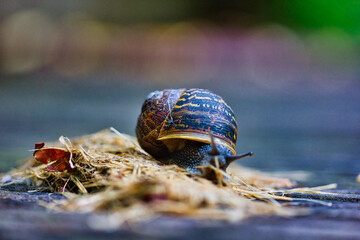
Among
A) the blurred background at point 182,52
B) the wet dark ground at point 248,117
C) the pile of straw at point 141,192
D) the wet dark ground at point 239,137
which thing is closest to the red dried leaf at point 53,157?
the pile of straw at point 141,192

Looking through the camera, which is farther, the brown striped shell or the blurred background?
the blurred background

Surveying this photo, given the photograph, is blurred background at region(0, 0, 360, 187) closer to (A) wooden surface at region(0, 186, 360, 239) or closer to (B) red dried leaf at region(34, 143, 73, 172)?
(B) red dried leaf at region(34, 143, 73, 172)

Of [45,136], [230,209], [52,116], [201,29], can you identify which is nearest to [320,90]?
[201,29]

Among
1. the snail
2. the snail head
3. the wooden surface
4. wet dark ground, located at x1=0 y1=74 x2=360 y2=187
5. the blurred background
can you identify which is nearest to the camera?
the wooden surface

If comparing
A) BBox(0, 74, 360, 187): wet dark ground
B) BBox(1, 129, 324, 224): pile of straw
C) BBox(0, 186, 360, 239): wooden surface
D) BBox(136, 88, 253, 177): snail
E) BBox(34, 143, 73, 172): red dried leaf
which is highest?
BBox(0, 74, 360, 187): wet dark ground

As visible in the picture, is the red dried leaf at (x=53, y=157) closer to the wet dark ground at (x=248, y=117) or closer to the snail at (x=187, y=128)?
the snail at (x=187, y=128)

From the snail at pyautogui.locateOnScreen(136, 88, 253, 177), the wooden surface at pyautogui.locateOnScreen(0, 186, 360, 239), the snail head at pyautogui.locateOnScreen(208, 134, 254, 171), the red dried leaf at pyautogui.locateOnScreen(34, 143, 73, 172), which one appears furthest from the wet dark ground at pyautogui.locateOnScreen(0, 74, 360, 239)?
the snail at pyautogui.locateOnScreen(136, 88, 253, 177)

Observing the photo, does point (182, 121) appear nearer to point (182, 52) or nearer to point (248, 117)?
point (248, 117)

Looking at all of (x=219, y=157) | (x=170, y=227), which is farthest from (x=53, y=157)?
(x=170, y=227)
